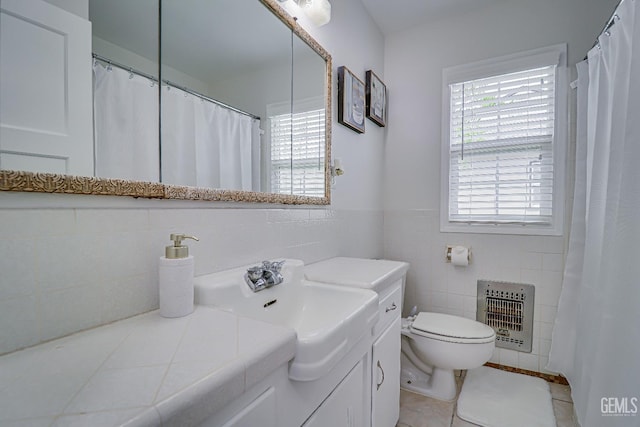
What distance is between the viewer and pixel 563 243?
186cm

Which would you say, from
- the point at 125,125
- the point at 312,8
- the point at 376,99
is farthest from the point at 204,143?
the point at 376,99

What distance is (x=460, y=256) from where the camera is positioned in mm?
2068

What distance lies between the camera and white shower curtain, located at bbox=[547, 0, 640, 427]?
3.32ft

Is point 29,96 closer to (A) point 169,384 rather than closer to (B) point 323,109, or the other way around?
(A) point 169,384

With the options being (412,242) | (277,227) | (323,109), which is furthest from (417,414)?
(323,109)

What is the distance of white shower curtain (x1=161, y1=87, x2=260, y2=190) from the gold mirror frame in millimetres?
37

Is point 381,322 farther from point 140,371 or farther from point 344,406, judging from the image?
point 140,371

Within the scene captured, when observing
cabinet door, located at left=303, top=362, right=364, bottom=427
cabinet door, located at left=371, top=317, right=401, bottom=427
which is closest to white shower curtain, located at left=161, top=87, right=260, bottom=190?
cabinet door, located at left=303, top=362, right=364, bottom=427

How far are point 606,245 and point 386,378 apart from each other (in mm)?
1065

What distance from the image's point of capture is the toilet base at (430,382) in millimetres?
1767

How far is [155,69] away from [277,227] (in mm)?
710

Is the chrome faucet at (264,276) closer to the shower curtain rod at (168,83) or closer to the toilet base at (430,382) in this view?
the shower curtain rod at (168,83)

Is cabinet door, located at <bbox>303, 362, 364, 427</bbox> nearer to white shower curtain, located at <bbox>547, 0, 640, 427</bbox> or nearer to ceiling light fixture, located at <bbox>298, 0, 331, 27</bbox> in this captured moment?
white shower curtain, located at <bbox>547, 0, 640, 427</bbox>

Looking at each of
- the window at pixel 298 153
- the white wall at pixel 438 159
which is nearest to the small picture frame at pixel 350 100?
the window at pixel 298 153
